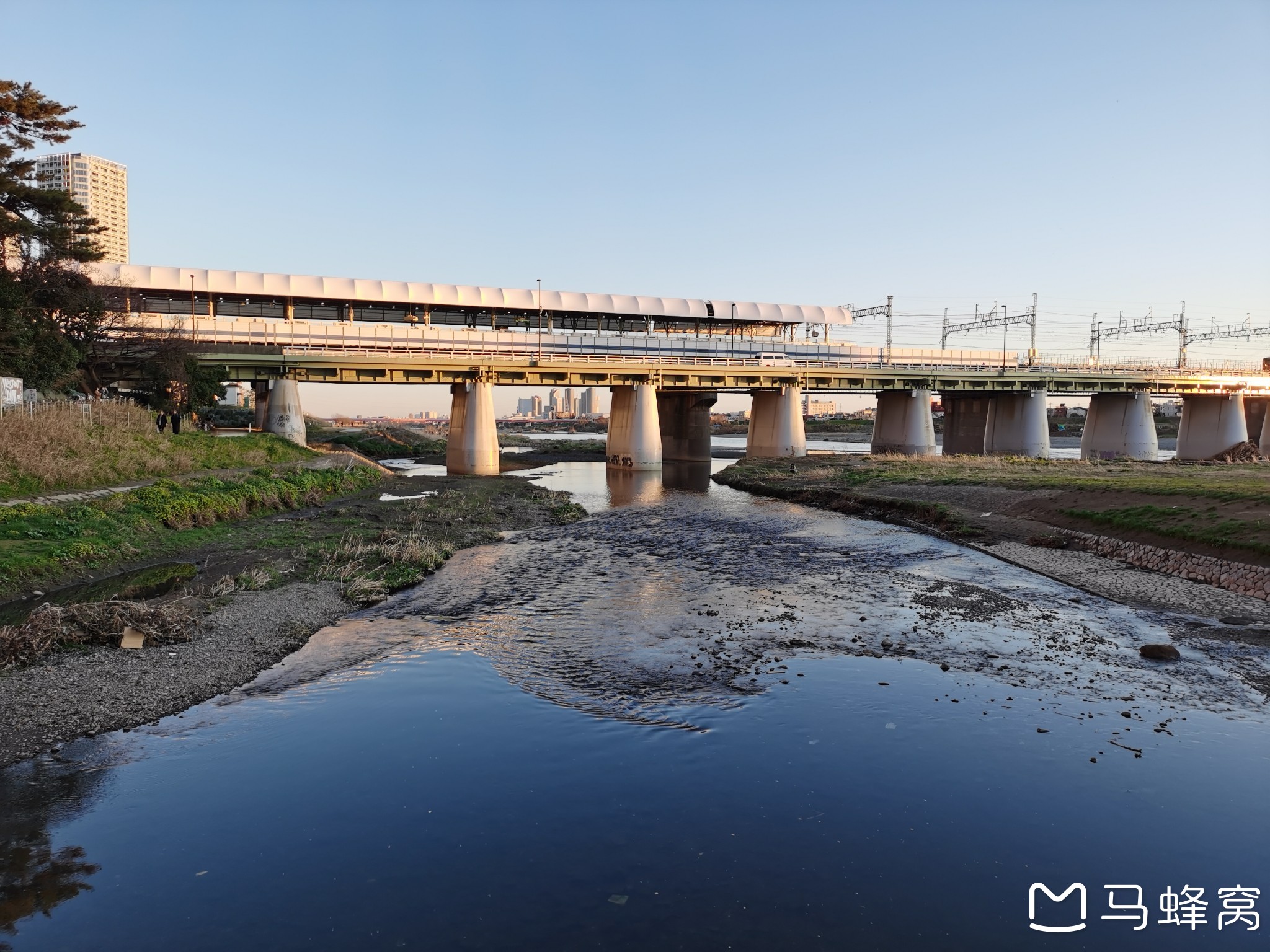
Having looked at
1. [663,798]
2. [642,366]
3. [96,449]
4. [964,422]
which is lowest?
[663,798]

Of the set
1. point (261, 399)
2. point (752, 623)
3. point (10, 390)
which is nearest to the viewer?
point (752, 623)

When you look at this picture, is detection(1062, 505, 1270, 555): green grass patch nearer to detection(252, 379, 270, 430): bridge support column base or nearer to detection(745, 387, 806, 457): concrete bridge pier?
detection(745, 387, 806, 457): concrete bridge pier

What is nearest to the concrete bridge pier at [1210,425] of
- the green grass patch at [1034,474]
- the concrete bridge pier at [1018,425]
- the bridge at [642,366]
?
the bridge at [642,366]

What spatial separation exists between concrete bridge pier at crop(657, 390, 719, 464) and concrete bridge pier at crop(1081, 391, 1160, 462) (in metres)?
44.3

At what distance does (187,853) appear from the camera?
9727mm

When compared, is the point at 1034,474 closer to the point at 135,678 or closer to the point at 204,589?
the point at 204,589

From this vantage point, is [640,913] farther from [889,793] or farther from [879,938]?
[889,793]

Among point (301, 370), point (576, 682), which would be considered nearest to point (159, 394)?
point (301, 370)

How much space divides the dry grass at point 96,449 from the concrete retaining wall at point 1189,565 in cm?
3747

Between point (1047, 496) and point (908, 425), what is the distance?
176ft

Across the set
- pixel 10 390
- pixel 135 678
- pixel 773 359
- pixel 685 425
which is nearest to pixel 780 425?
pixel 773 359

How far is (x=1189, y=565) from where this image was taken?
2517 cm

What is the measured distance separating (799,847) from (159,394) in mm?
52534

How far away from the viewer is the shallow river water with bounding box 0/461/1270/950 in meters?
8.64
